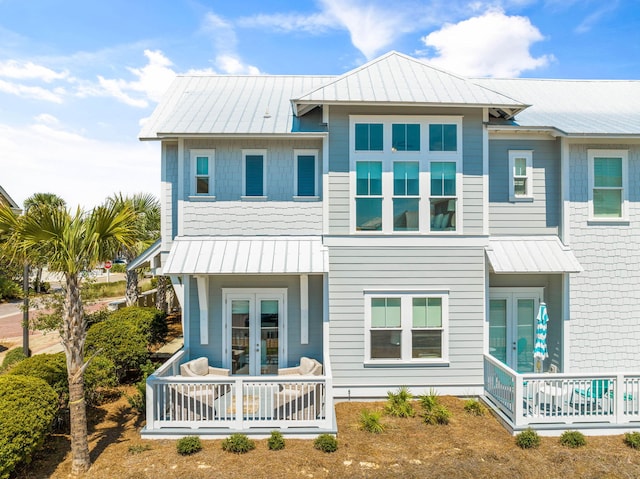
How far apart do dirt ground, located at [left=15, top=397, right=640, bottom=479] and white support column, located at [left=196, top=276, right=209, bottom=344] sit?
2632 millimetres

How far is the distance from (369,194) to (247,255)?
135 inches

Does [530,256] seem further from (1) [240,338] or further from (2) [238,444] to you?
(2) [238,444]

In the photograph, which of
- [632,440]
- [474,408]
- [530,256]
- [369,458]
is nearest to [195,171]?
[369,458]

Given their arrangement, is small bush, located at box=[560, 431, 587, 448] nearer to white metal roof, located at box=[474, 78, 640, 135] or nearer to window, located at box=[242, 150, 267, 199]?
white metal roof, located at box=[474, 78, 640, 135]

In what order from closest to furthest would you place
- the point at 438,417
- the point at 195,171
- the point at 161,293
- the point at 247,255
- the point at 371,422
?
the point at 371,422, the point at 438,417, the point at 247,255, the point at 195,171, the point at 161,293

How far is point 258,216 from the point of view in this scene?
10.1 m

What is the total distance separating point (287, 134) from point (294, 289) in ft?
13.3

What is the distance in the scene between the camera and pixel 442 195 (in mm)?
9922

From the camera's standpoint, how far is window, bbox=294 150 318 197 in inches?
402

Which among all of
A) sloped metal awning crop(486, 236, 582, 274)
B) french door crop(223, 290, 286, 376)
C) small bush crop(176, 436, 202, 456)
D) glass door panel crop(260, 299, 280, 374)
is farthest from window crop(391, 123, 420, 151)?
small bush crop(176, 436, 202, 456)

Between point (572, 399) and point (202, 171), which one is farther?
point (202, 171)

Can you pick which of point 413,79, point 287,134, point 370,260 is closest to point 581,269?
point 370,260

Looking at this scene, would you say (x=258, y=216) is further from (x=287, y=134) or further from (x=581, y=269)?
(x=581, y=269)

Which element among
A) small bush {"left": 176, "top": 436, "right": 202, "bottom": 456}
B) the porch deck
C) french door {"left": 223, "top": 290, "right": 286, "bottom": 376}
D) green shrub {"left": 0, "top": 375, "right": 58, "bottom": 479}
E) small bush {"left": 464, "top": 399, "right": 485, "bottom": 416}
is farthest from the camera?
french door {"left": 223, "top": 290, "right": 286, "bottom": 376}
